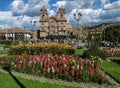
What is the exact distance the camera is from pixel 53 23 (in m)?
147

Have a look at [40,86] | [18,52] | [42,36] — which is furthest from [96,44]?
[42,36]

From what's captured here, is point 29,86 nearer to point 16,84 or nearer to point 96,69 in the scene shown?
point 16,84

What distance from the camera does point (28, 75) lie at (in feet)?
54.5

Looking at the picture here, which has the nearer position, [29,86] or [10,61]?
[29,86]

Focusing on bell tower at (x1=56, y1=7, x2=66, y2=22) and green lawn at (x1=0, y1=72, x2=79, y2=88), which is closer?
green lawn at (x1=0, y1=72, x2=79, y2=88)

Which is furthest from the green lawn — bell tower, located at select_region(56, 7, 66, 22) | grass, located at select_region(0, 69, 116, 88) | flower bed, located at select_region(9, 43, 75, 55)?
bell tower, located at select_region(56, 7, 66, 22)

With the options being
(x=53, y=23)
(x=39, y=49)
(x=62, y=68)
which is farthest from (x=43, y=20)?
(x=62, y=68)

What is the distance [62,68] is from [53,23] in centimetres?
13125

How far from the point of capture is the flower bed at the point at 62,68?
14875 mm

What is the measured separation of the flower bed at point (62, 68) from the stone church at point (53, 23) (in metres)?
127

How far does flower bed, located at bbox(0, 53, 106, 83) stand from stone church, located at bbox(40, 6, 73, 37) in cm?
12682

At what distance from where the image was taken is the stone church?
478 ft

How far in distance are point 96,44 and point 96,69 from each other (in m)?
12.7

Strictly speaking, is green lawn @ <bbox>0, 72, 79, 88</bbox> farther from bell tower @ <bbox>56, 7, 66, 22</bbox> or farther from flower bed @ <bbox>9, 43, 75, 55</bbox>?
bell tower @ <bbox>56, 7, 66, 22</bbox>
